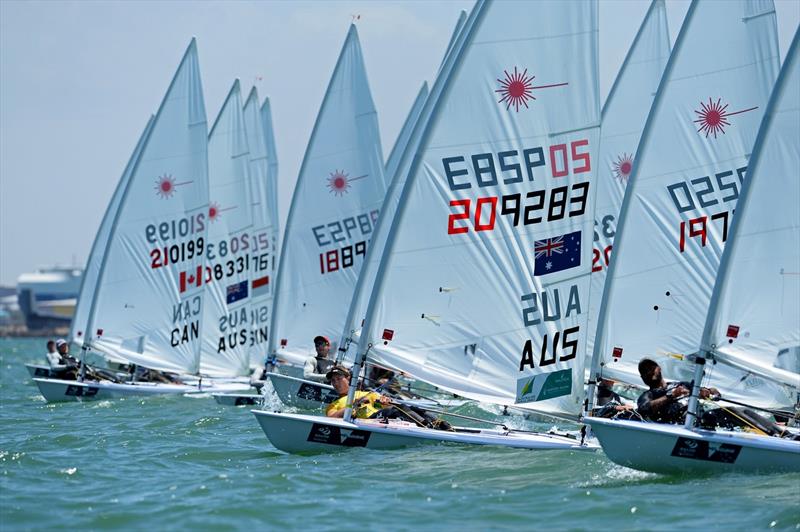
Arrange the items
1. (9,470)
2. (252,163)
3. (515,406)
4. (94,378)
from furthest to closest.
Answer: (252,163), (94,378), (515,406), (9,470)

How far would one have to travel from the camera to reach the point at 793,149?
12.5m

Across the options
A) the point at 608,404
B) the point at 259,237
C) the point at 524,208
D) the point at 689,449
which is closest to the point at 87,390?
the point at 259,237

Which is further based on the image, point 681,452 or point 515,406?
point 515,406

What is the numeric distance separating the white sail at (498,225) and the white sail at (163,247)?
1149 cm

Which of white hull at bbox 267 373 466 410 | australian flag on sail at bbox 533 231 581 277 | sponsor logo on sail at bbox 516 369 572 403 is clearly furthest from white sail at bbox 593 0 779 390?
white hull at bbox 267 373 466 410

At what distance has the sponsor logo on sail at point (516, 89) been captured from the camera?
14.3 metres

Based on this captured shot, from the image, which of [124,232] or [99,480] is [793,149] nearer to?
[99,480]

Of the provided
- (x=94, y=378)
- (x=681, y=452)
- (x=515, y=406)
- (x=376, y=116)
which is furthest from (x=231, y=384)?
(x=681, y=452)

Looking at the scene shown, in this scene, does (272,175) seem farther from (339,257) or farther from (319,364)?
(319,364)

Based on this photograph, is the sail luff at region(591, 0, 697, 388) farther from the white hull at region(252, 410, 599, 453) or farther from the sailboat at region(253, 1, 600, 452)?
the white hull at region(252, 410, 599, 453)

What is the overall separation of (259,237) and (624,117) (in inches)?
449

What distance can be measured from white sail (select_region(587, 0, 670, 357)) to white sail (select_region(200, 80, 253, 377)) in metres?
9.37

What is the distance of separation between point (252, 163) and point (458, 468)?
18098 mm

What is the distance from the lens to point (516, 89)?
14344 millimetres
